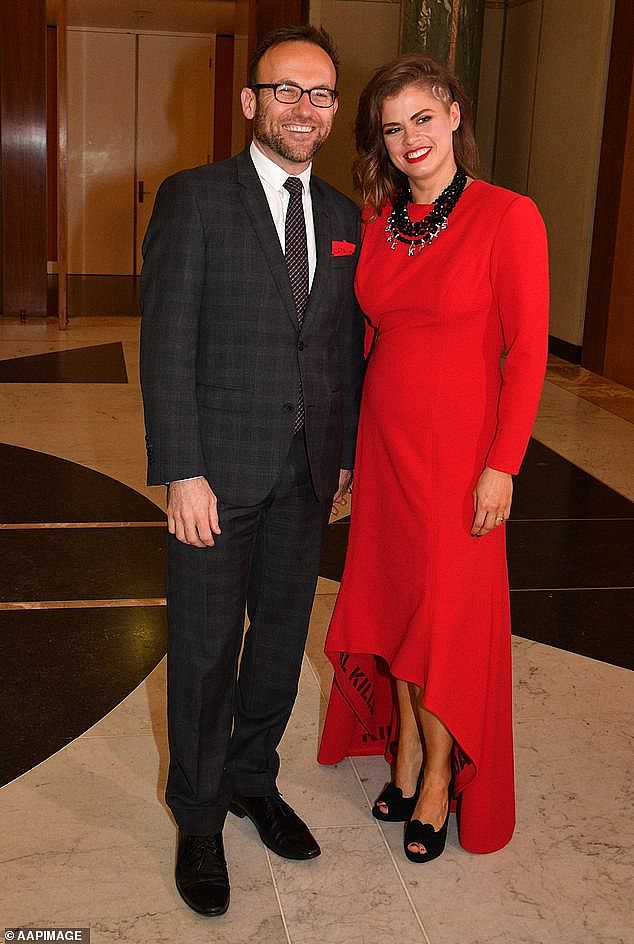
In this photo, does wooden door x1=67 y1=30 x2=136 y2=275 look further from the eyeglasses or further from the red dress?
the eyeglasses

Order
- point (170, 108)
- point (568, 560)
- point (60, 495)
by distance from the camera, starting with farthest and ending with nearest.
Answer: point (170, 108), point (60, 495), point (568, 560)

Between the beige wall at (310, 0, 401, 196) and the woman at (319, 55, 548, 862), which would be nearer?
the woman at (319, 55, 548, 862)

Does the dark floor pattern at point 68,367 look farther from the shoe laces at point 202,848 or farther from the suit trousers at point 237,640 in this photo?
the shoe laces at point 202,848

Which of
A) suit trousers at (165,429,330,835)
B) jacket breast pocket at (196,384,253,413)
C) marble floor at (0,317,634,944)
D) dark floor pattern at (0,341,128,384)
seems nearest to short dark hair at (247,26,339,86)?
jacket breast pocket at (196,384,253,413)

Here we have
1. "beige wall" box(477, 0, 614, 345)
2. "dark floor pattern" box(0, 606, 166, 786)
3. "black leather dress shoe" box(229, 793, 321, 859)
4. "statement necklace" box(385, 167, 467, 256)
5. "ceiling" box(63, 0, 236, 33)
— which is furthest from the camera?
"ceiling" box(63, 0, 236, 33)

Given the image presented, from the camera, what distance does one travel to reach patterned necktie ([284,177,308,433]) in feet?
7.64

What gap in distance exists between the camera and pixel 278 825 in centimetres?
262

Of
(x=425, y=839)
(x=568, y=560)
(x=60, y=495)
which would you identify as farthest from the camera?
(x=60, y=495)

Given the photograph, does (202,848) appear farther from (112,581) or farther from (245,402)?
(112,581)

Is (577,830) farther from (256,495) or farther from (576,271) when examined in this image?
(576,271)

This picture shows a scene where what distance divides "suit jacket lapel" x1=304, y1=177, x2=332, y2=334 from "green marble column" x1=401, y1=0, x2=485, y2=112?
21.1ft

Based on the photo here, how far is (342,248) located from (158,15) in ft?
38.4

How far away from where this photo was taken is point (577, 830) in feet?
9.01

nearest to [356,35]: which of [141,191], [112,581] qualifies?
[141,191]
